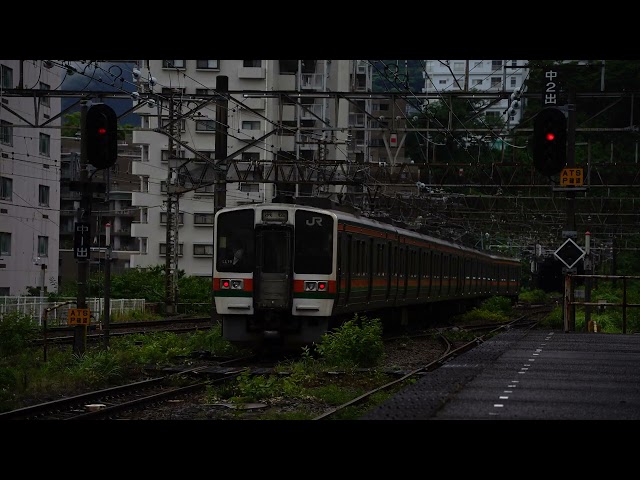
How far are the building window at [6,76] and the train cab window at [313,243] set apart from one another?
22883 millimetres

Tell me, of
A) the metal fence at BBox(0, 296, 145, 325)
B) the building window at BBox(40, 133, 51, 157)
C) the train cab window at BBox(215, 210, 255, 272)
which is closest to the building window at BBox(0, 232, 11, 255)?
the building window at BBox(40, 133, 51, 157)

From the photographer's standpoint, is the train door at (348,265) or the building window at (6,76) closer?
the train door at (348,265)

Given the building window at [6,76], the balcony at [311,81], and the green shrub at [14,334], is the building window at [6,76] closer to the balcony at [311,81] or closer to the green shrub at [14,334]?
the green shrub at [14,334]

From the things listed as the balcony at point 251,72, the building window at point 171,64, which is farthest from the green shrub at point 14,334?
the balcony at point 251,72

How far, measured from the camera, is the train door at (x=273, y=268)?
20203 mm

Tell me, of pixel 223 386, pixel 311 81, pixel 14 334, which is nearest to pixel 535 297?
pixel 311 81

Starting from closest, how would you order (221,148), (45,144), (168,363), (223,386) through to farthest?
1. (223,386)
2. (168,363)
3. (221,148)
4. (45,144)

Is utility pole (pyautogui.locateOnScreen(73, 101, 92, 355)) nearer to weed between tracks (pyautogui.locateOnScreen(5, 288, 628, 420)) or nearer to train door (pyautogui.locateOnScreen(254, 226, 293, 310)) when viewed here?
weed between tracks (pyautogui.locateOnScreen(5, 288, 628, 420))

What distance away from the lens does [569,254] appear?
2206 centimetres

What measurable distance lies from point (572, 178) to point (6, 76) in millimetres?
25477

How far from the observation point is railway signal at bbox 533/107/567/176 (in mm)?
17156

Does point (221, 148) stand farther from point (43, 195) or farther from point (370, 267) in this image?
point (43, 195)
